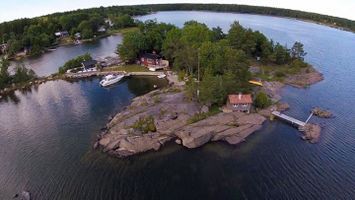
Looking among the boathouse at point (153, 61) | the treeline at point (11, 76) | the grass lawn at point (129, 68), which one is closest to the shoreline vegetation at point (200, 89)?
the grass lawn at point (129, 68)

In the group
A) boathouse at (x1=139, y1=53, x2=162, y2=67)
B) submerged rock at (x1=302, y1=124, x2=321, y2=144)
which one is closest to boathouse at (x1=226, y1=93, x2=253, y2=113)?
submerged rock at (x1=302, y1=124, x2=321, y2=144)

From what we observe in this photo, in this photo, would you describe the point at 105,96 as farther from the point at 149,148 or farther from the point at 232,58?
the point at 232,58

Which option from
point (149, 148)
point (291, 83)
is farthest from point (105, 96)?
point (291, 83)

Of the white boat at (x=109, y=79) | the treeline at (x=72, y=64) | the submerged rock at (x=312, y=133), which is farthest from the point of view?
the treeline at (x=72, y=64)

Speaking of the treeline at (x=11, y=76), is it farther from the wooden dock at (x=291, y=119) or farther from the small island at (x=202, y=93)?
the wooden dock at (x=291, y=119)

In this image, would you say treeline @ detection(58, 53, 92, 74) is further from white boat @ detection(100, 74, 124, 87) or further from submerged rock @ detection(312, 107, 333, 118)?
submerged rock @ detection(312, 107, 333, 118)

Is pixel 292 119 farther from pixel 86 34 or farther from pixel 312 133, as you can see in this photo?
pixel 86 34

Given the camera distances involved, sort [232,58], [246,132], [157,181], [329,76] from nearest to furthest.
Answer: [157,181] → [246,132] → [232,58] → [329,76]

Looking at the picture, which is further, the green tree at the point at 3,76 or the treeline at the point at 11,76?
the treeline at the point at 11,76
